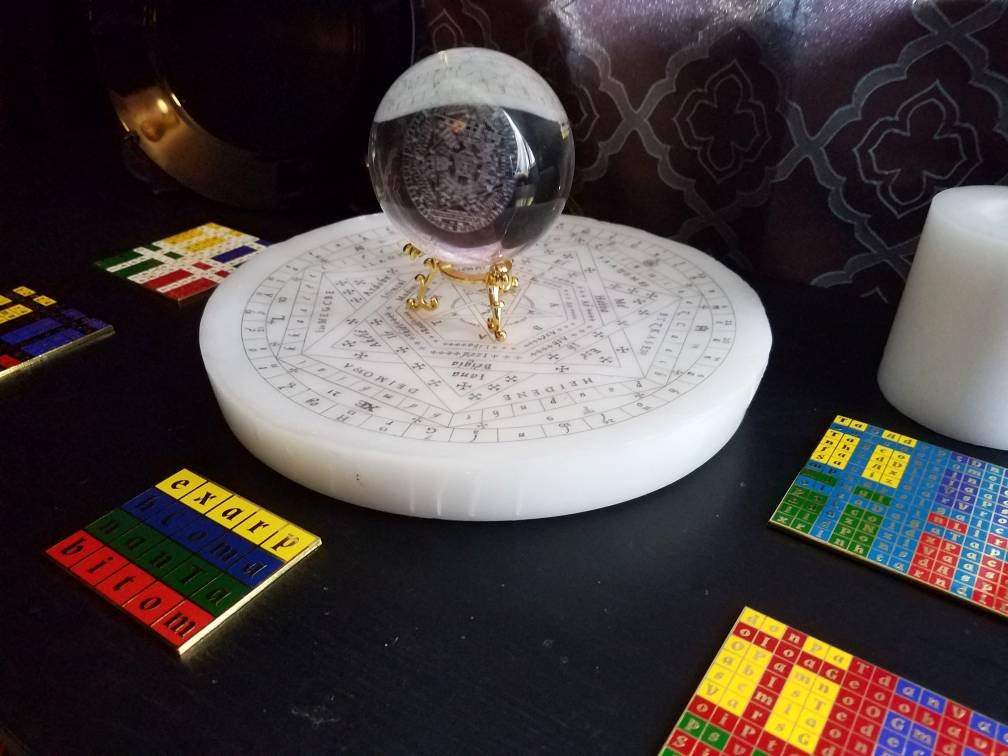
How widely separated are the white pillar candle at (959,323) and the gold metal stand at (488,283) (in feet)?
1.03

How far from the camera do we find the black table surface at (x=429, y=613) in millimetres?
415

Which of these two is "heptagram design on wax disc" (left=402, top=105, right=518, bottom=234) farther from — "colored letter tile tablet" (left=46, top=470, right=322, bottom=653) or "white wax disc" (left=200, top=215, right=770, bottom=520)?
"colored letter tile tablet" (left=46, top=470, right=322, bottom=653)

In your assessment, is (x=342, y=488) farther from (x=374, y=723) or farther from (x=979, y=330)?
(x=979, y=330)

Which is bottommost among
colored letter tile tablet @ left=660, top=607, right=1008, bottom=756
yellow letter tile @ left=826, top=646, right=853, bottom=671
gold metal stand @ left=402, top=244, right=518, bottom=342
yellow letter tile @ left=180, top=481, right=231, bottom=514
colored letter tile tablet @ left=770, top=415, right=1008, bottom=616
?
colored letter tile tablet @ left=660, top=607, right=1008, bottom=756

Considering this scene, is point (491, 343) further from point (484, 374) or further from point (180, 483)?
point (180, 483)

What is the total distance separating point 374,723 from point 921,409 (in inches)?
18.7

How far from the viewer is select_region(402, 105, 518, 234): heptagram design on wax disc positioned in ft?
1.90

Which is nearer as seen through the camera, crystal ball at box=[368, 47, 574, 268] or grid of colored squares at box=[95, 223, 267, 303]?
crystal ball at box=[368, 47, 574, 268]

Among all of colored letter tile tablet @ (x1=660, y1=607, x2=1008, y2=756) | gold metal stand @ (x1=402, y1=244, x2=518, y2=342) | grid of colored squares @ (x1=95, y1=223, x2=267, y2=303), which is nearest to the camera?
colored letter tile tablet @ (x1=660, y1=607, x2=1008, y2=756)

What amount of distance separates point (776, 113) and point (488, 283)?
0.35 m


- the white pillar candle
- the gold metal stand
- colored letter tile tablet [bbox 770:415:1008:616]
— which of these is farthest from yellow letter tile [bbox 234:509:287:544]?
the white pillar candle

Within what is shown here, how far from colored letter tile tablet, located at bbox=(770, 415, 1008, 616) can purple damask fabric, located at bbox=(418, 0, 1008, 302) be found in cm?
26

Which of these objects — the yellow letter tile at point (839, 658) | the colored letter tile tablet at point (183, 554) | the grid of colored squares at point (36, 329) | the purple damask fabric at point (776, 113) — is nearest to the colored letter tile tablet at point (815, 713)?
the yellow letter tile at point (839, 658)

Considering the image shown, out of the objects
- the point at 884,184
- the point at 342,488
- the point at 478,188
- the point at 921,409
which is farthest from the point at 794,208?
the point at 342,488
